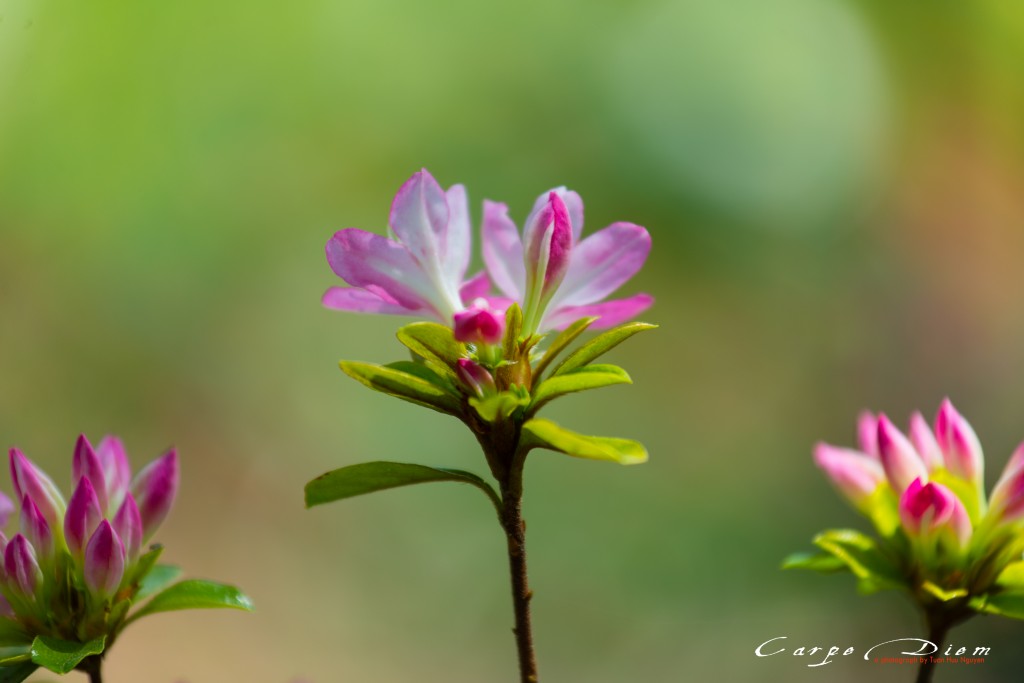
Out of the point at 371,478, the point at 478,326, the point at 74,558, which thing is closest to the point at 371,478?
the point at 371,478

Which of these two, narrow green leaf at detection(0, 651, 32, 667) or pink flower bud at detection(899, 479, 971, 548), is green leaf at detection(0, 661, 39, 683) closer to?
narrow green leaf at detection(0, 651, 32, 667)

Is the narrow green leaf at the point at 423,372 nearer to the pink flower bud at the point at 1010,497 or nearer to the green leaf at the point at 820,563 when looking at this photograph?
the green leaf at the point at 820,563

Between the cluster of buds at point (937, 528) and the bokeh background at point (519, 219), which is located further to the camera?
the bokeh background at point (519, 219)

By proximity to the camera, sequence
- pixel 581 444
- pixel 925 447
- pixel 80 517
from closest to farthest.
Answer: pixel 581 444, pixel 80 517, pixel 925 447

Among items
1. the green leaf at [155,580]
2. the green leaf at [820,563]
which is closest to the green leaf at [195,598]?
the green leaf at [155,580]

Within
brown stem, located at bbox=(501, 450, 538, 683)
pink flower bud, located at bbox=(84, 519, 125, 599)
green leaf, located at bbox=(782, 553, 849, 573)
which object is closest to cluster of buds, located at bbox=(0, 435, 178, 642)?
pink flower bud, located at bbox=(84, 519, 125, 599)

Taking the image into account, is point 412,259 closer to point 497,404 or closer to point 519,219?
point 497,404
